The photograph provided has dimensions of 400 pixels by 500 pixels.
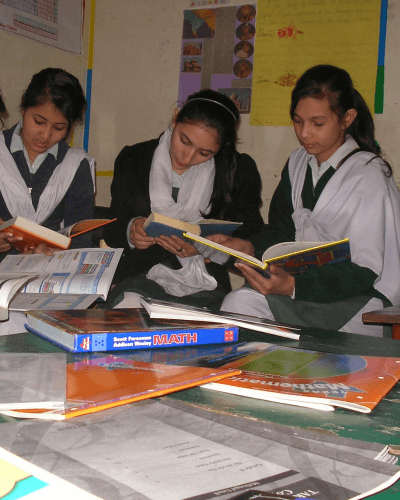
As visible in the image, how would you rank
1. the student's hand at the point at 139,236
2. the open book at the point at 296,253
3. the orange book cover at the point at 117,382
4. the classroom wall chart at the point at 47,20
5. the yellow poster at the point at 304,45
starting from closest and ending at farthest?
the orange book cover at the point at 117,382 → the open book at the point at 296,253 → the student's hand at the point at 139,236 → the yellow poster at the point at 304,45 → the classroom wall chart at the point at 47,20

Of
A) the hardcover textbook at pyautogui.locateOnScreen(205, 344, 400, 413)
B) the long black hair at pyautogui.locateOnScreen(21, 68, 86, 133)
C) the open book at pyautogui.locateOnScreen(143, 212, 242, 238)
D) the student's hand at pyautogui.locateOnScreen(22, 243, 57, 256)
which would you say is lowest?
the hardcover textbook at pyautogui.locateOnScreen(205, 344, 400, 413)

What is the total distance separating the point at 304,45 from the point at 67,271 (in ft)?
4.95

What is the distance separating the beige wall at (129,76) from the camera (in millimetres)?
2268

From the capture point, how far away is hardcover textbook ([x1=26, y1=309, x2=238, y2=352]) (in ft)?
2.31

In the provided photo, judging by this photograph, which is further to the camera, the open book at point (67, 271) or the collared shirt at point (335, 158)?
the collared shirt at point (335, 158)

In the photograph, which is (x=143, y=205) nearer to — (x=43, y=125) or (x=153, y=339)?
(x=43, y=125)

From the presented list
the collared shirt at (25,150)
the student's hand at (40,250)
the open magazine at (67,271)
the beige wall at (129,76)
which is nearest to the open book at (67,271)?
the open magazine at (67,271)

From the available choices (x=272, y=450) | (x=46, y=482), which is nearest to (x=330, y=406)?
(x=272, y=450)

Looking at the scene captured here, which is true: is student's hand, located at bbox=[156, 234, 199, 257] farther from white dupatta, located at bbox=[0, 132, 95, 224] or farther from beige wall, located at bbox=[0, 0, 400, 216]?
beige wall, located at bbox=[0, 0, 400, 216]

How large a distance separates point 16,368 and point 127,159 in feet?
4.56

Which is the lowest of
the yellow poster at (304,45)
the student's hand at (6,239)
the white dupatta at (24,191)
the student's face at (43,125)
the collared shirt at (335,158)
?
the student's hand at (6,239)

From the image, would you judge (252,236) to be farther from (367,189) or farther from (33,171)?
(33,171)

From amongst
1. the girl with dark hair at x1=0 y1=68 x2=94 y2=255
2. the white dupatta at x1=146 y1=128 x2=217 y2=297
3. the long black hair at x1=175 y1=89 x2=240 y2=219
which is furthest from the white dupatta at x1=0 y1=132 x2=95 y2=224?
the long black hair at x1=175 y1=89 x2=240 y2=219

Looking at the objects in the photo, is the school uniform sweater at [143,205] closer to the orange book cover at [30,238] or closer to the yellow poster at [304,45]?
the orange book cover at [30,238]
